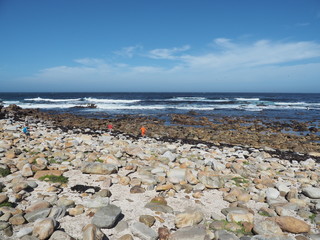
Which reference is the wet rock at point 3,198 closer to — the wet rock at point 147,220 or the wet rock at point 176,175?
the wet rock at point 147,220

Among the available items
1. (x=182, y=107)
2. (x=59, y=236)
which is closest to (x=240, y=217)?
(x=59, y=236)

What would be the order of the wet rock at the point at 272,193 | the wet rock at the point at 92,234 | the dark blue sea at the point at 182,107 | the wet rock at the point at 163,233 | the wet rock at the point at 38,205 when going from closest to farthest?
the wet rock at the point at 92,234
the wet rock at the point at 163,233
the wet rock at the point at 38,205
the wet rock at the point at 272,193
the dark blue sea at the point at 182,107

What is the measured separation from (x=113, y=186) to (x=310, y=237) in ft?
10.4

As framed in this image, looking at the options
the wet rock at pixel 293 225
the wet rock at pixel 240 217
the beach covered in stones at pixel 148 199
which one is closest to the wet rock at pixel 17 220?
the beach covered in stones at pixel 148 199

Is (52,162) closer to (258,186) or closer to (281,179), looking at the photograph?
(258,186)

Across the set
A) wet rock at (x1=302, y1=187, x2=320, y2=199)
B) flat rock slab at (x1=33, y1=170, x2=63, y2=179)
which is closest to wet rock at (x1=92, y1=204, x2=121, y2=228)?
flat rock slab at (x1=33, y1=170, x2=63, y2=179)

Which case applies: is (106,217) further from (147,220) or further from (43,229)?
(43,229)

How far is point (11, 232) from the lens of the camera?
9.17 ft

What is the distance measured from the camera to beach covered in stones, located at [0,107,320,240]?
3.04 m

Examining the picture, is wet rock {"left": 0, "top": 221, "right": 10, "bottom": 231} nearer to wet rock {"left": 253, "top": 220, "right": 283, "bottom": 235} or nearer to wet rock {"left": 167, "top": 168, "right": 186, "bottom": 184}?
wet rock {"left": 167, "top": 168, "right": 186, "bottom": 184}

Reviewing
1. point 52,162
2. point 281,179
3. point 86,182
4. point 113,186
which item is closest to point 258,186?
point 281,179

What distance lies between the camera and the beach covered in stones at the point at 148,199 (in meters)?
3.04

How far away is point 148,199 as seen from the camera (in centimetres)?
404

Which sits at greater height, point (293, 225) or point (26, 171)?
point (26, 171)
